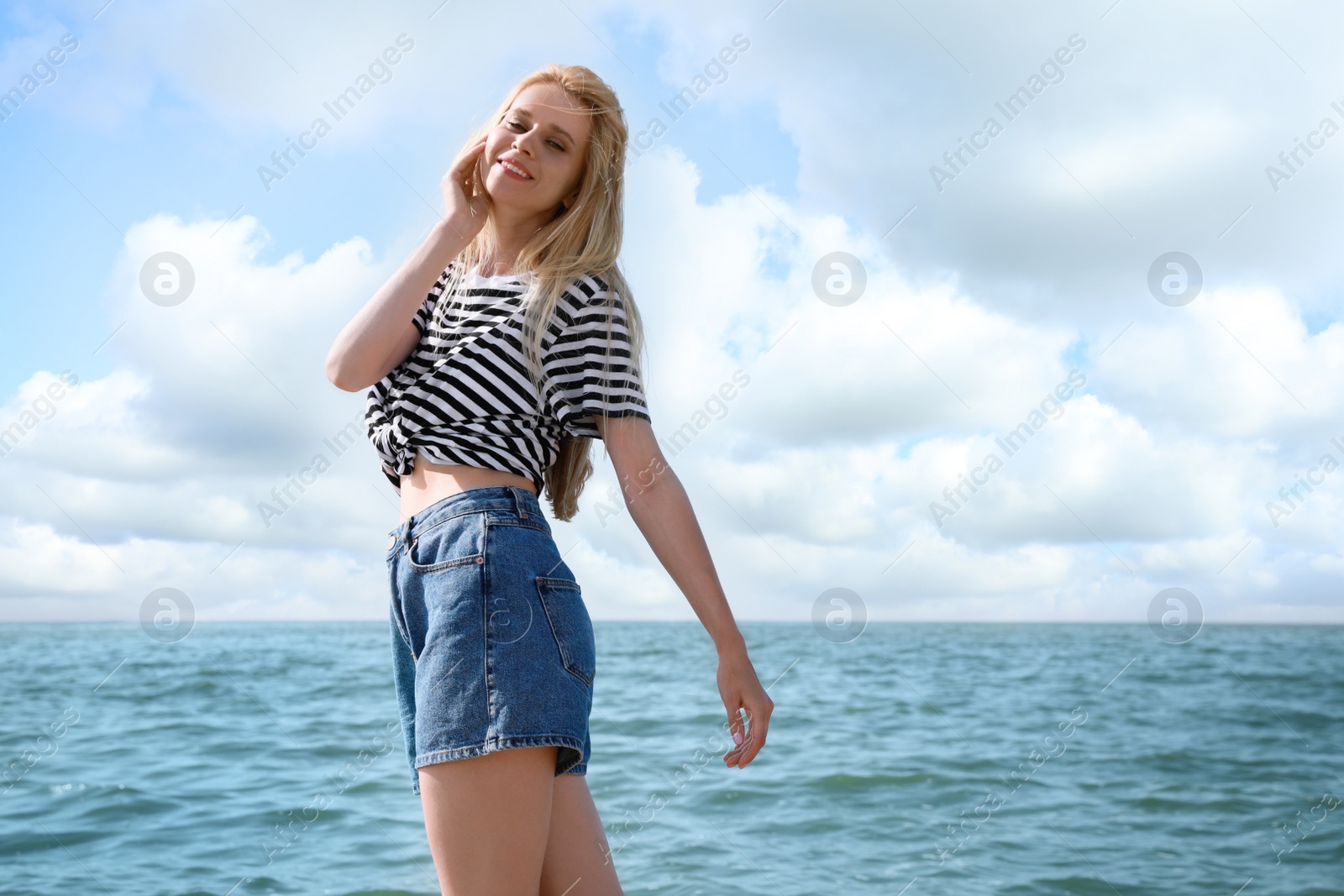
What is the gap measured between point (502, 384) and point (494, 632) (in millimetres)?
440

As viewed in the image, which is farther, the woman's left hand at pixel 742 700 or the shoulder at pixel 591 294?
the shoulder at pixel 591 294

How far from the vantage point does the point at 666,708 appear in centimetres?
1277

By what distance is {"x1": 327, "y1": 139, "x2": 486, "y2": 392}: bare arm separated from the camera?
69.6 inches

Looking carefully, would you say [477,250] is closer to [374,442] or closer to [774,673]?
[374,442]

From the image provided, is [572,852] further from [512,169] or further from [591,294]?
[512,169]

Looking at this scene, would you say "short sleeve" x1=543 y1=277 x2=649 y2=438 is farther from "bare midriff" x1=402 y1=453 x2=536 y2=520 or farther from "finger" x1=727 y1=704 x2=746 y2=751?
"finger" x1=727 y1=704 x2=746 y2=751

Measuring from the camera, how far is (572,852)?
1782 millimetres

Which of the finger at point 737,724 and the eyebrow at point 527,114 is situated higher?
the eyebrow at point 527,114

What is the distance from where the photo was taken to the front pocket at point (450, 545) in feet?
5.34

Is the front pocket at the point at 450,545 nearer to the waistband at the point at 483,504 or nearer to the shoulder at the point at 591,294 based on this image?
the waistband at the point at 483,504

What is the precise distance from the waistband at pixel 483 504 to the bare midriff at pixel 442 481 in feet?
0.05

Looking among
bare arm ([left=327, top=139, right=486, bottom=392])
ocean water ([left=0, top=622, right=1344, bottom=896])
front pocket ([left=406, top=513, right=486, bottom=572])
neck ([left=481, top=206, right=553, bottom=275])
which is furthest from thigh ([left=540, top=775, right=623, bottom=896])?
ocean water ([left=0, top=622, right=1344, bottom=896])

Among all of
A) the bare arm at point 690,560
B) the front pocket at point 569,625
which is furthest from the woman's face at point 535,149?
the front pocket at point 569,625

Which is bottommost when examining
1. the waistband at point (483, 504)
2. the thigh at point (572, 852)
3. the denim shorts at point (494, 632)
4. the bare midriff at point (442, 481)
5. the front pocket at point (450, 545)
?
the thigh at point (572, 852)
